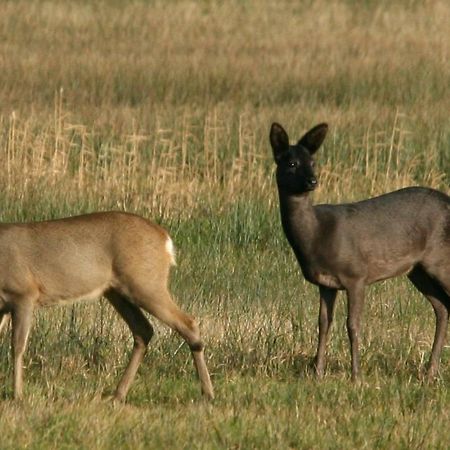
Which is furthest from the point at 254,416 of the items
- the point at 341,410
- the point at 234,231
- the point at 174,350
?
the point at 234,231

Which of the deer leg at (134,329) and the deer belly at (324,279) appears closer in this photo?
the deer leg at (134,329)

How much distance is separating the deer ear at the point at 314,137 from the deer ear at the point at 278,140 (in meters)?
0.12

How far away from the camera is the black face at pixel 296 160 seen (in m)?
9.11

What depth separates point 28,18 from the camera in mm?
27344

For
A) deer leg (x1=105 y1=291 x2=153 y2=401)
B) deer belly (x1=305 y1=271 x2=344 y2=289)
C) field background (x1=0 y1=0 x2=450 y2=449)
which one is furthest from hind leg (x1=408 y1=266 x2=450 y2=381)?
deer leg (x1=105 y1=291 x2=153 y2=401)

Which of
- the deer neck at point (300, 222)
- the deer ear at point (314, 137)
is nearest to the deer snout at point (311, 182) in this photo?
the deer neck at point (300, 222)

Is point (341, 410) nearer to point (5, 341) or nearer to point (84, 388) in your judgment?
point (84, 388)

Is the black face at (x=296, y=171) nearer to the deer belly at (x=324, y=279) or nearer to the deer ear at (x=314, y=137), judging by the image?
the deer ear at (x=314, y=137)

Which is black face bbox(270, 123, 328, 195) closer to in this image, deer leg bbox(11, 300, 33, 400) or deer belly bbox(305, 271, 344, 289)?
deer belly bbox(305, 271, 344, 289)

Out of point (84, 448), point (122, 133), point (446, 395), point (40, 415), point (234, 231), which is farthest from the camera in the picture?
point (122, 133)

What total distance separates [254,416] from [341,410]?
1.70ft

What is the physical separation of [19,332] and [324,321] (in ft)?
6.78

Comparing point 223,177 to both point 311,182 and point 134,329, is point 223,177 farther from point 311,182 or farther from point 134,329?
point 134,329

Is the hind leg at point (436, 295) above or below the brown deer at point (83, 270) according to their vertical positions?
below
